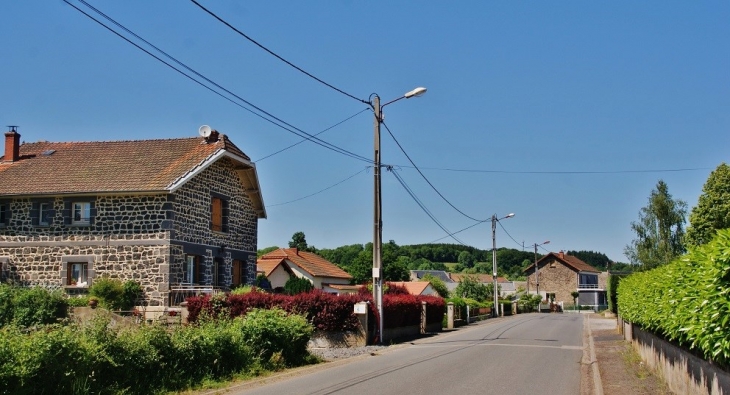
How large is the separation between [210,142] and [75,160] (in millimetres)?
5961

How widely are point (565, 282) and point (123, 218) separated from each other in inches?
3110

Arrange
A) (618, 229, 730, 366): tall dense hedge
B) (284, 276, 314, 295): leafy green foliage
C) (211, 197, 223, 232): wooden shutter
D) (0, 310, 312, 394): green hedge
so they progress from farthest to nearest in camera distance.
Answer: (284, 276, 314, 295): leafy green foliage → (211, 197, 223, 232): wooden shutter → (0, 310, 312, 394): green hedge → (618, 229, 730, 366): tall dense hedge

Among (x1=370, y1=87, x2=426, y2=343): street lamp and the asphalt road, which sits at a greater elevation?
(x1=370, y1=87, x2=426, y2=343): street lamp

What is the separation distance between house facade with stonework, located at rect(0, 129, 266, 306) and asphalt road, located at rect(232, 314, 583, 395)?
1058 cm

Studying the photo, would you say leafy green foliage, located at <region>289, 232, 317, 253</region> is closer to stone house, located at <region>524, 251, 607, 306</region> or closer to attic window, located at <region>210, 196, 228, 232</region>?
stone house, located at <region>524, 251, 607, 306</region>

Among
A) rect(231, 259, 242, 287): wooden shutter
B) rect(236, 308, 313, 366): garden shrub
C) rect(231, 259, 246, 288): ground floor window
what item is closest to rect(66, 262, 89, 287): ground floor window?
rect(231, 259, 246, 288): ground floor window

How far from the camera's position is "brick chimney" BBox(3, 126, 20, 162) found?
3103 cm

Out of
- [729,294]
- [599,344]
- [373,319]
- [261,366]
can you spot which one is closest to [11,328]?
[261,366]

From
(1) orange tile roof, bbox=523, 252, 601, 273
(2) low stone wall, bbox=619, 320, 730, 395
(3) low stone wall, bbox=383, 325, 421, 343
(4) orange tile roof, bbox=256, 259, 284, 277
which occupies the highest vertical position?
(1) orange tile roof, bbox=523, 252, 601, 273

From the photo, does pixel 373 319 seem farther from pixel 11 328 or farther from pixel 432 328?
pixel 11 328

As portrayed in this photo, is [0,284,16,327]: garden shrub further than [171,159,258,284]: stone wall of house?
No

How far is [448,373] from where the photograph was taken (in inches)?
563

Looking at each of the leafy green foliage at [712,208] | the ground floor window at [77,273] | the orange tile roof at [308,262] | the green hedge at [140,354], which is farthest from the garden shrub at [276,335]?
the leafy green foliage at [712,208]

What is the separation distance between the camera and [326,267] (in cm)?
4916
